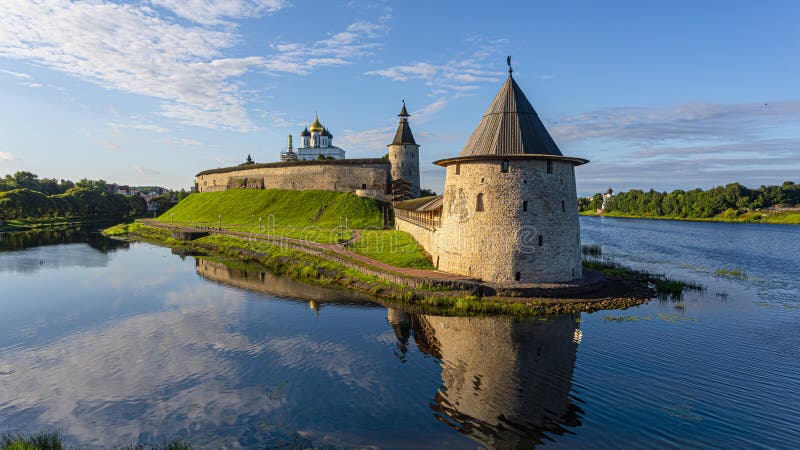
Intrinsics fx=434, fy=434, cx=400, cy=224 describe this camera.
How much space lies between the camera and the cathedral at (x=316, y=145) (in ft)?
305

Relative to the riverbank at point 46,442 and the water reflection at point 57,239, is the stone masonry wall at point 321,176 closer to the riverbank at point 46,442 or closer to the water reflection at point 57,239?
the water reflection at point 57,239


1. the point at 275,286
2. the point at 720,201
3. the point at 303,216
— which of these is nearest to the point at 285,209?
the point at 303,216

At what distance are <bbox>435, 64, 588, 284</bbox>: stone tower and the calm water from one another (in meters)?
3.91

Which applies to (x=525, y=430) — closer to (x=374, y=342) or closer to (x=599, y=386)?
(x=599, y=386)

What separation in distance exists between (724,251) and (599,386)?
42106 mm

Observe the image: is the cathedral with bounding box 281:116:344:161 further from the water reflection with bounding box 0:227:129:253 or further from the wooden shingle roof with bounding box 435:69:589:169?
the wooden shingle roof with bounding box 435:69:589:169

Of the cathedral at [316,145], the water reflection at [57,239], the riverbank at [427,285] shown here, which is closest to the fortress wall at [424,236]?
the riverbank at [427,285]

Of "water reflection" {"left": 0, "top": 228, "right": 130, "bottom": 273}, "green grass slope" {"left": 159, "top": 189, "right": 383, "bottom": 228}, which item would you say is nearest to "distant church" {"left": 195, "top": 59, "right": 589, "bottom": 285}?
"green grass slope" {"left": 159, "top": 189, "right": 383, "bottom": 228}

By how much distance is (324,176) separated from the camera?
59125 millimetres

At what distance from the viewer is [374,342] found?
1695cm

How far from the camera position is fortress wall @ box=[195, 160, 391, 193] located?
56.2m

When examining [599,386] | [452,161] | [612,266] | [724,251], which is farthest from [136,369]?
[724,251]

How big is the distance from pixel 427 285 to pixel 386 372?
8.55m

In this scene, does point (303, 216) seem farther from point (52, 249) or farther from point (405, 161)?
point (52, 249)
